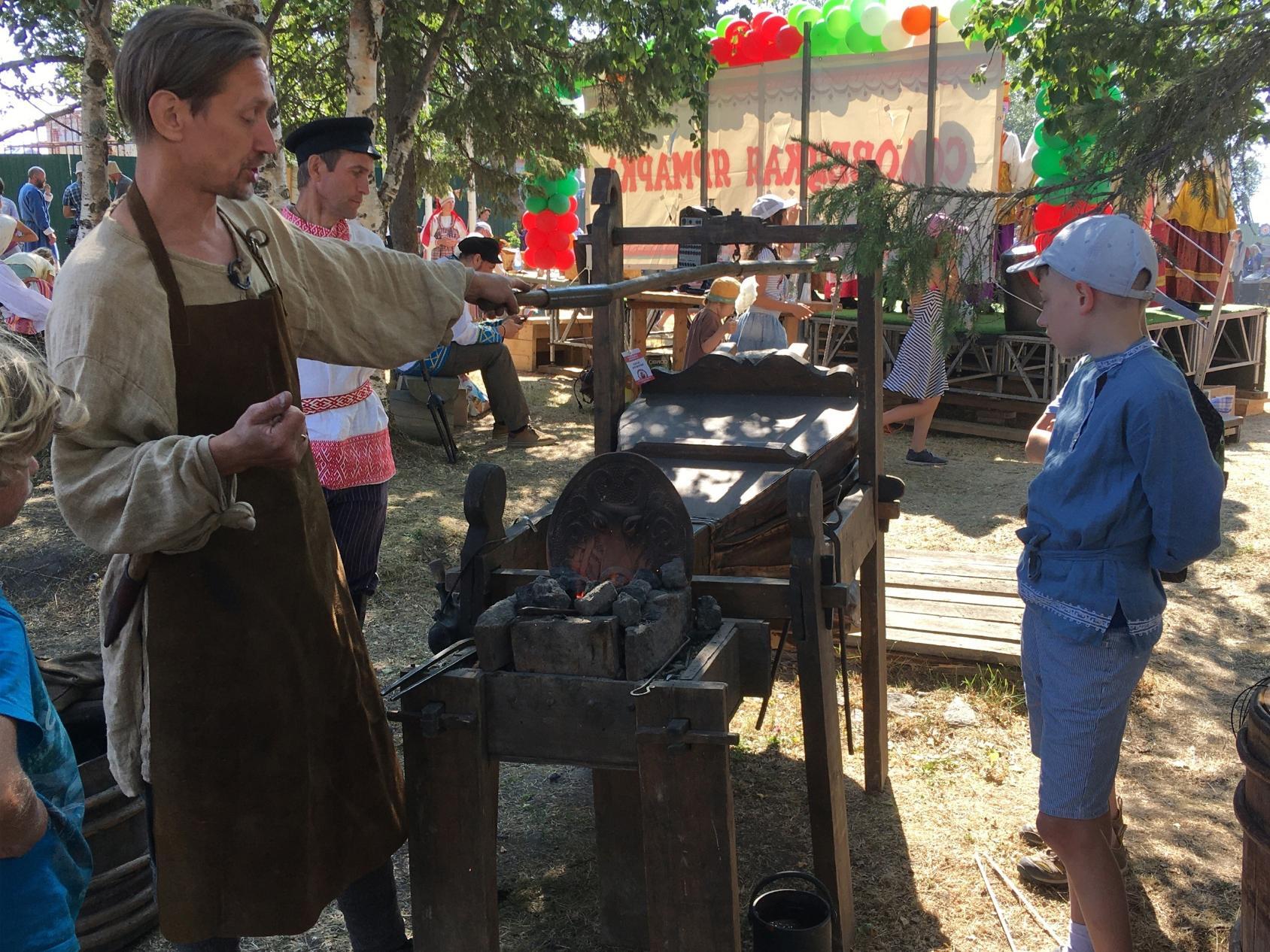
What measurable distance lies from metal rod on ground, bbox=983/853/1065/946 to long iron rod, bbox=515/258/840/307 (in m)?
1.76

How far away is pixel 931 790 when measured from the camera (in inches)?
142

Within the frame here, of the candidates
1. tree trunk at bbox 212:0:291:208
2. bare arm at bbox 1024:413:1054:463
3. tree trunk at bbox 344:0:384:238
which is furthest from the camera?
tree trunk at bbox 344:0:384:238

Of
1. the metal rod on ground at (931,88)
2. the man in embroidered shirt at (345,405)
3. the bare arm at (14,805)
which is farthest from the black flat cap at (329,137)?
the metal rod on ground at (931,88)

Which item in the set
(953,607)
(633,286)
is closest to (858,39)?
(953,607)

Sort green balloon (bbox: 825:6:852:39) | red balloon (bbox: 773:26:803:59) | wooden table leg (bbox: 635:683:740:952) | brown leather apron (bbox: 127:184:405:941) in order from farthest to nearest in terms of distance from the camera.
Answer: red balloon (bbox: 773:26:803:59), green balloon (bbox: 825:6:852:39), wooden table leg (bbox: 635:683:740:952), brown leather apron (bbox: 127:184:405:941)

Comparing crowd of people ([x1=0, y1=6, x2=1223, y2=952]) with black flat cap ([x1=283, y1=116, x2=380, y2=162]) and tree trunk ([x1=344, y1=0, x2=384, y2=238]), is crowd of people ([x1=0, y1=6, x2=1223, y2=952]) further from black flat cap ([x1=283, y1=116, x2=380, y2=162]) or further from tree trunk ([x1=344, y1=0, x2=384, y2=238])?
tree trunk ([x1=344, y1=0, x2=384, y2=238])

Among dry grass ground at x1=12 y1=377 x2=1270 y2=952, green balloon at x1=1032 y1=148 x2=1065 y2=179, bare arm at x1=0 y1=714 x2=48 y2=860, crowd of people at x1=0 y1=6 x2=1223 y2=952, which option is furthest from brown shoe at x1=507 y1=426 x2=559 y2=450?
bare arm at x1=0 y1=714 x2=48 y2=860

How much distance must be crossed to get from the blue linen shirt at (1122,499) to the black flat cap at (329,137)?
2.19 m

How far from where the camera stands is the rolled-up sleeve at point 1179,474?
2125 millimetres

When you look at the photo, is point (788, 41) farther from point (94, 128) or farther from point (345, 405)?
point (345, 405)

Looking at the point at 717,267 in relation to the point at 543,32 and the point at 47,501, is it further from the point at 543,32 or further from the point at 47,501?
the point at 543,32

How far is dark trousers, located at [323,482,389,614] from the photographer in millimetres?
3102

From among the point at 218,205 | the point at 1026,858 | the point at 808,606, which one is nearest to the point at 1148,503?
the point at 808,606

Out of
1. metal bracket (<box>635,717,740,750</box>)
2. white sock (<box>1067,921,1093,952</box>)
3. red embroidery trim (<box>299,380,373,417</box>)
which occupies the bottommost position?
white sock (<box>1067,921,1093,952</box>)
